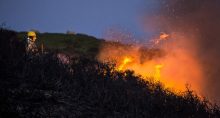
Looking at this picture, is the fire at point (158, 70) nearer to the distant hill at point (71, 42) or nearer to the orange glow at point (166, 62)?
the orange glow at point (166, 62)

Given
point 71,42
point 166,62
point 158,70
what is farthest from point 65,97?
point 71,42

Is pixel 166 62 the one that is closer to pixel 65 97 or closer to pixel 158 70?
pixel 158 70

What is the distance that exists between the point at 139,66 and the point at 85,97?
15.3 metres

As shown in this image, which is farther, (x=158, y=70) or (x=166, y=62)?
(x=166, y=62)

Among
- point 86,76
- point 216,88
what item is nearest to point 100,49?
point 216,88

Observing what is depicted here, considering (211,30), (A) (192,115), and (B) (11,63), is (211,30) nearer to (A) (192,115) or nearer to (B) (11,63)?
(A) (192,115)

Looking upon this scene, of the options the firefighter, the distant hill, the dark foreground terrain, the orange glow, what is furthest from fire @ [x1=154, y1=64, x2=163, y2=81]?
→ the dark foreground terrain

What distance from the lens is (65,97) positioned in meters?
8.16

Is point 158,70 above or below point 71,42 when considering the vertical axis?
below

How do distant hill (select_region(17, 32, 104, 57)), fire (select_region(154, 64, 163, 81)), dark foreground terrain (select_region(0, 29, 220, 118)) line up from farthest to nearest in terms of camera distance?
1. distant hill (select_region(17, 32, 104, 57))
2. fire (select_region(154, 64, 163, 81))
3. dark foreground terrain (select_region(0, 29, 220, 118))

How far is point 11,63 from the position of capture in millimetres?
9102

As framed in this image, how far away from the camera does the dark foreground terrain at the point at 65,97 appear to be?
6.96 metres

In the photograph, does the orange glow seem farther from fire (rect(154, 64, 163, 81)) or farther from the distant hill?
the distant hill

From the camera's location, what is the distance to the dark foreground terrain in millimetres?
6961
